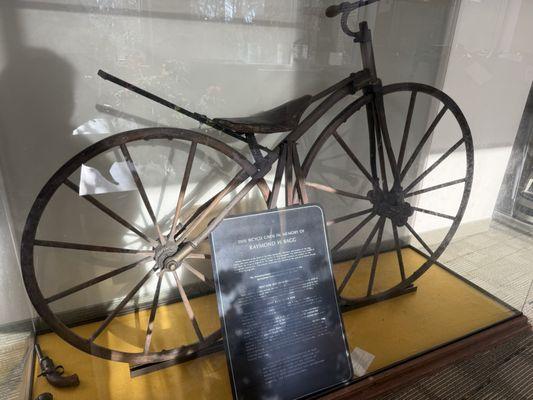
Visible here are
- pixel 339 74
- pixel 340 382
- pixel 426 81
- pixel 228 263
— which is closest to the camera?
pixel 228 263

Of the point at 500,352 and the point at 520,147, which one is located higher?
the point at 520,147

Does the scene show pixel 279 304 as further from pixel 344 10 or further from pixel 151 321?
pixel 344 10

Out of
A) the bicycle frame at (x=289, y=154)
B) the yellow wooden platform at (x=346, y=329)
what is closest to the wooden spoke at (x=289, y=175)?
the bicycle frame at (x=289, y=154)

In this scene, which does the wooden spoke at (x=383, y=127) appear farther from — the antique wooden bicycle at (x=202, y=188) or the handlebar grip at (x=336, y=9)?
the handlebar grip at (x=336, y=9)

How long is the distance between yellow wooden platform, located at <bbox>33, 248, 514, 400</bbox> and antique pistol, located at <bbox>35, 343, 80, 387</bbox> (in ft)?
0.07

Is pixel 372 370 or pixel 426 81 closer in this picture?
pixel 372 370

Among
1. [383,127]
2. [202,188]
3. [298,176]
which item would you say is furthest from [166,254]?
[383,127]

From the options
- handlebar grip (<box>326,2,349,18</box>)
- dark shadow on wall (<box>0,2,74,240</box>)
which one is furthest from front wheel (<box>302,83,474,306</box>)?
dark shadow on wall (<box>0,2,74,240</box>)

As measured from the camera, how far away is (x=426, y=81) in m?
1.68

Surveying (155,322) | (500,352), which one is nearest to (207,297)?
(155,322)

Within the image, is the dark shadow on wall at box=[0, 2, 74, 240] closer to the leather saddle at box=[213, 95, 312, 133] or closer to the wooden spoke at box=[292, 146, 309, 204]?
the leather saddle at box=[213, 95, 312, 133]

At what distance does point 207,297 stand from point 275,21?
106 cm

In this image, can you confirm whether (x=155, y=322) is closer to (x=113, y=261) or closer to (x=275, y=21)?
(x=113, y=261)

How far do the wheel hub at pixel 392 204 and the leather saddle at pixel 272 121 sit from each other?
1.71ft
